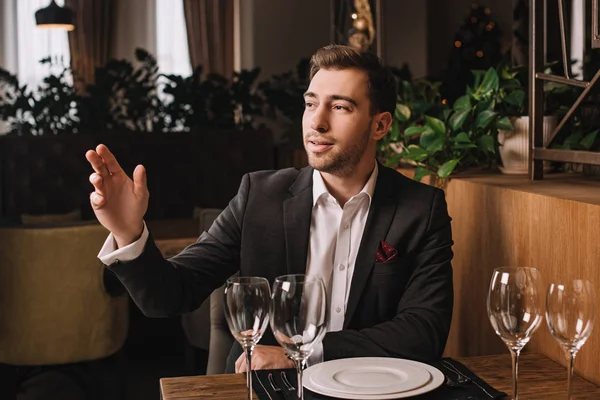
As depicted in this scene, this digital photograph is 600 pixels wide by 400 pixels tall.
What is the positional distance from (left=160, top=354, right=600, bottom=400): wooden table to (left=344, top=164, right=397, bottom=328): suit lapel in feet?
1.13

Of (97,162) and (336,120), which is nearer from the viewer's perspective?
(97,162)

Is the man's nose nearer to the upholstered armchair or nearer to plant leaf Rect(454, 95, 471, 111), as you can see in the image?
plant leaf Rect(454, 95, 471, 111)

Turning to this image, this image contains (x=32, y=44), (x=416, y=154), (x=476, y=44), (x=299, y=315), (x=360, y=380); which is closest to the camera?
(x=299, y=315)

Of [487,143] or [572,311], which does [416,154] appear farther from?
[572,311]

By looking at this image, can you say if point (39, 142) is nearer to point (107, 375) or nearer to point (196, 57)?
point (107, 375)

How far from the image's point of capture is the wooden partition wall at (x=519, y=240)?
1677 mm

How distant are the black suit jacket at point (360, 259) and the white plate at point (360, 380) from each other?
23 cm

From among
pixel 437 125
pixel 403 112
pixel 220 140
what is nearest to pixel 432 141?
pixel 437 125

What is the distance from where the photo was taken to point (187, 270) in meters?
2.02

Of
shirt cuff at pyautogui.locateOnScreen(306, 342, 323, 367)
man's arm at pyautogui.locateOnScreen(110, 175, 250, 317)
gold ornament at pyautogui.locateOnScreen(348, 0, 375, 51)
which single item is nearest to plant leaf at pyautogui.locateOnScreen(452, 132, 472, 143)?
man's arm at pyautogui.locateOnScreen(110, 175, 250, 317)

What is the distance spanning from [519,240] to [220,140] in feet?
11.0

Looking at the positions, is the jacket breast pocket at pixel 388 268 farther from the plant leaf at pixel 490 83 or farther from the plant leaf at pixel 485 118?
the plant leaf at pixel 490 83

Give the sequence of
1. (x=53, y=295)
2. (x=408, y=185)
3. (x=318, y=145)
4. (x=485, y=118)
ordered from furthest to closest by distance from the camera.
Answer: (x=53, y=295)
(x=485, y=118)
(x=408, y=185)
(x=318, y=145)

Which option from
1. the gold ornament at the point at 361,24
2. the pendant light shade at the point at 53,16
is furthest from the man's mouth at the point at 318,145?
the pendant light shade at the point at 53,16
